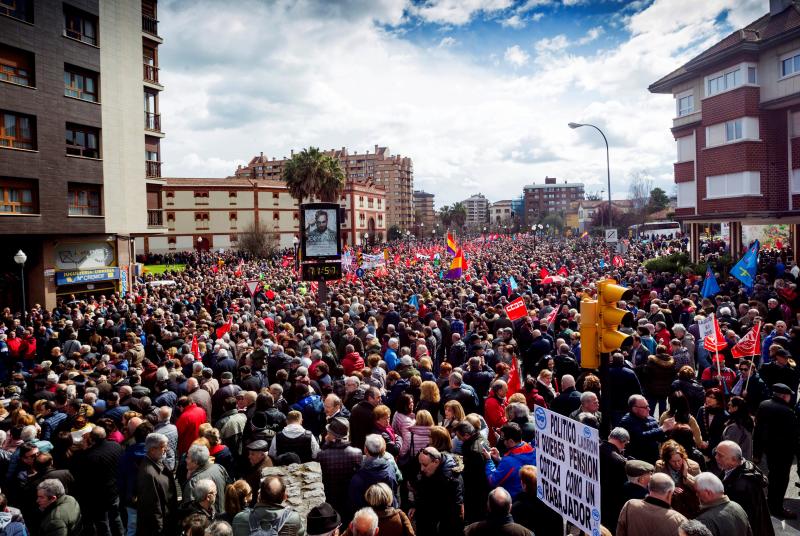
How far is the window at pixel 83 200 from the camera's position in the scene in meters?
26.0

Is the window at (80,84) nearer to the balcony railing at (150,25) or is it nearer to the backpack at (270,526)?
the balcony railing at (150,25)

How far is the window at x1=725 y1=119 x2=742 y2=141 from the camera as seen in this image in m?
25.4

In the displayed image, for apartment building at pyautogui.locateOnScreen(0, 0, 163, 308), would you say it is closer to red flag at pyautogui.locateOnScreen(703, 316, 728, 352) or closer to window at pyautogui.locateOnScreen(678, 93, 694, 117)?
red flag at pyautogui.locateOnScreen(703, 316, 728, 352)

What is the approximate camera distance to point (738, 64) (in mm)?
25172

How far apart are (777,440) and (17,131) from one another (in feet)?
91.8

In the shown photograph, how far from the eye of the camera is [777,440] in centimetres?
691

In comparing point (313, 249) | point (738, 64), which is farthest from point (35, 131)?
point (738, 64)

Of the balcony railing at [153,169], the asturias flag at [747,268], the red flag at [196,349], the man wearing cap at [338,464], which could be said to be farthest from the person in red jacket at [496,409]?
the balcony railing at [153,169]

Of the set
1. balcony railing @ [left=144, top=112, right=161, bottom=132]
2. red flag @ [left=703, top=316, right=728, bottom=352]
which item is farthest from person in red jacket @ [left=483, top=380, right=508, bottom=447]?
balcony railing @ [left=144, top=112, right=161, bottom=132]

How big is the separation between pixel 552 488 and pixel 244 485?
2922 mm

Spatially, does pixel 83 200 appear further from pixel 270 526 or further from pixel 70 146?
pixel 270 526

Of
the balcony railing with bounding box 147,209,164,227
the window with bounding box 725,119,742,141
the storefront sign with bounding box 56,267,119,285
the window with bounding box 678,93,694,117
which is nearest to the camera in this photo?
the window with bounding box 725,119,742,141

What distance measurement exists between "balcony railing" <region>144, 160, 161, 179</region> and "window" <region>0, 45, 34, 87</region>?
895 centimetres

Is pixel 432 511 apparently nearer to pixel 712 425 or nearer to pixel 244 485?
pixel 244 485
